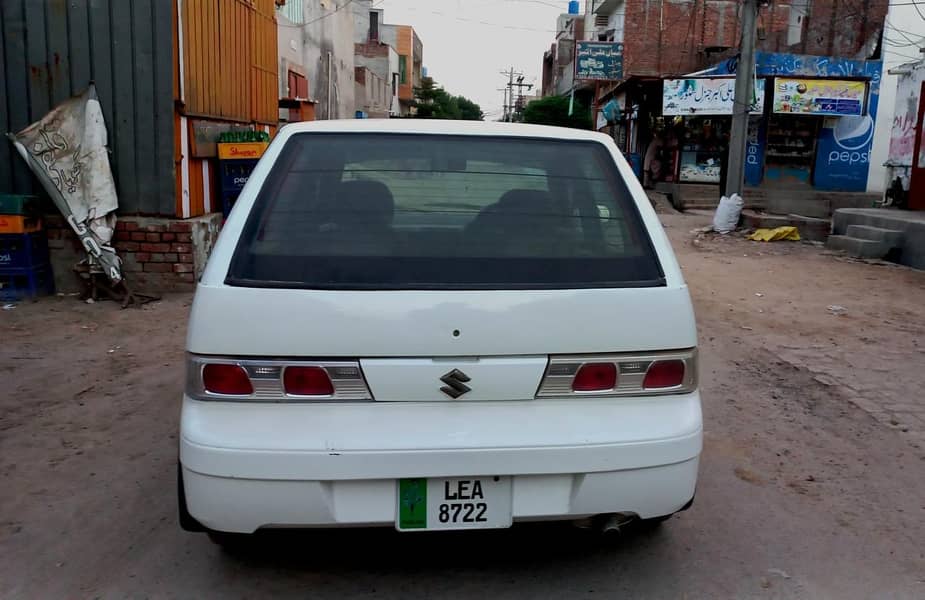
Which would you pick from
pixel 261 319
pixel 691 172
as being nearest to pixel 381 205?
pixel 261 319

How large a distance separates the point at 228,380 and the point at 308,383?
0.81 ft

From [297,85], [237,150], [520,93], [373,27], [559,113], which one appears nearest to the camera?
[237,150]

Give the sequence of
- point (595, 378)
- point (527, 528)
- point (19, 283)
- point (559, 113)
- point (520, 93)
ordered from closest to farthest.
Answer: point (595, 378) → point (527, 528) → point (19, 283) → point (559, 113) → point (520, 93)

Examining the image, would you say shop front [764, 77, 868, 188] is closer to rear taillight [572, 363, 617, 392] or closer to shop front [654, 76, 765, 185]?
shop front [654, 76, 765, 185]

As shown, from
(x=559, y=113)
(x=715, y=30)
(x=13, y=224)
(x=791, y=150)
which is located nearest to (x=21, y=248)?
(x=13, y=224)

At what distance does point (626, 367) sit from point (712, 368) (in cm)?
355

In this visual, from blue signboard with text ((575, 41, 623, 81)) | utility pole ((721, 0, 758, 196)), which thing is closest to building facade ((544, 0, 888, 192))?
blue signboard with text ((575, 41, 623, 81))

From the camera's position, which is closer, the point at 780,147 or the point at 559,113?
the point at 780,147

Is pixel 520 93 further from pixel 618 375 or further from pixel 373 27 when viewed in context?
pixel 618 375

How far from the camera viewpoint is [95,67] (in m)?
7.23

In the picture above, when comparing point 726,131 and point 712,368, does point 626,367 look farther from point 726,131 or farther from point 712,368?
point 726,131

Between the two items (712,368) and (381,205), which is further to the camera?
(712,368)

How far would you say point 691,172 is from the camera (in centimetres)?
2425

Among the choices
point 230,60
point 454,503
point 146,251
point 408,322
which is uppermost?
point 230,60
